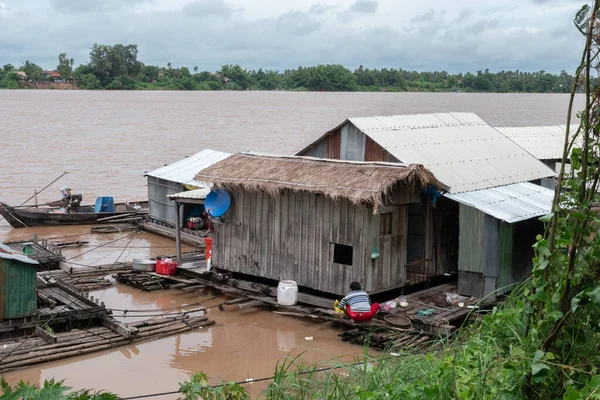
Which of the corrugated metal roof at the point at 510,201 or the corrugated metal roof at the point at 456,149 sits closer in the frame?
the corrugated metal roof at the point at 510,201

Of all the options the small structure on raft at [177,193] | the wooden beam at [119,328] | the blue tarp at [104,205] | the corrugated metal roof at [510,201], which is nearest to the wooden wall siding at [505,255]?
the corrugated metal roof at [510,201]

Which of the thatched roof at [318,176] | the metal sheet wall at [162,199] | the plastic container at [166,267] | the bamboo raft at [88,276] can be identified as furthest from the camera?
the metal sheet wall at [162,199]

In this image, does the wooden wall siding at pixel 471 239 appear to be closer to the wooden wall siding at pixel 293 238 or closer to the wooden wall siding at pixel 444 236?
the wooden wall siding at pixel 444 236

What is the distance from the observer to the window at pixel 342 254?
1429cm

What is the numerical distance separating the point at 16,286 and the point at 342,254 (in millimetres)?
6065

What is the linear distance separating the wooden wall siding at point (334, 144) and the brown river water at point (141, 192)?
3966mm

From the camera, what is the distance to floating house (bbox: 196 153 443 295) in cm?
1379

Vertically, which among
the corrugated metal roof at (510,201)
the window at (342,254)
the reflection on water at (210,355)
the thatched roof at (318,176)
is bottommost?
the reflection on water at (210,355)

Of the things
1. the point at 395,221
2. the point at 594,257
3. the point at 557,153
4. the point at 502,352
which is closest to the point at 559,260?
the point at 594,257

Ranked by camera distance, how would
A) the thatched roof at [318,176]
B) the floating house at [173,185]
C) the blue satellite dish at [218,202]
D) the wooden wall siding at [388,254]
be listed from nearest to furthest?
the thatched roof at [318,176] < the wooden wall siding at [388,254] < the blue satellite dish at [218,202] < the floating house at [173,185]

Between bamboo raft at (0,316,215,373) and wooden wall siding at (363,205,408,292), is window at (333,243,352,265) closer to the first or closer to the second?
wooden wall siding at (363,205,408,292)

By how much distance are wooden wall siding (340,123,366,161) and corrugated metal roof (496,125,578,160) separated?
371 inches

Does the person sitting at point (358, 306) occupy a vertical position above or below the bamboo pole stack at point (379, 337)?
above

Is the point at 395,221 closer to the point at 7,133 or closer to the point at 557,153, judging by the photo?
the point at 557,153
